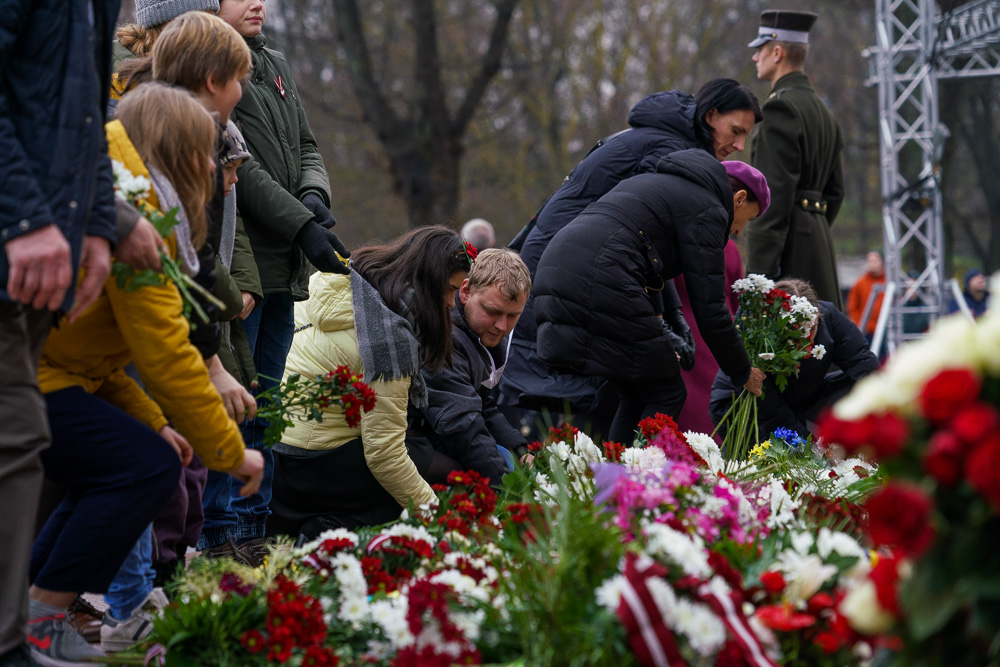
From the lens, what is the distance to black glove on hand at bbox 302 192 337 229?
377 centimetres

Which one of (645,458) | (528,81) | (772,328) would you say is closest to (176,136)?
(645,458)

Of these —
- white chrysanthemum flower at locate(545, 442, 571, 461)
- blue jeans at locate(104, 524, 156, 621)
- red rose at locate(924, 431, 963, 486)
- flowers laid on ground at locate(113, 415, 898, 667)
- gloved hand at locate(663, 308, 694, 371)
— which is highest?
red rose at locate(924, 431, 963, 486)

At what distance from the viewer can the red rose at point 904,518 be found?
4.38ft

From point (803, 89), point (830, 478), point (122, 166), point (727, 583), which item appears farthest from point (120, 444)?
point (803, 89)

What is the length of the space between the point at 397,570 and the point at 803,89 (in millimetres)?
4062

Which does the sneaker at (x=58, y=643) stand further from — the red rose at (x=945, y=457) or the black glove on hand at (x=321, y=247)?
the red rose at (x=945, y=457)

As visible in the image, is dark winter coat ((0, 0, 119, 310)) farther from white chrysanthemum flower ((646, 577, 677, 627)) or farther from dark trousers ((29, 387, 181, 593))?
white chrysanthemum flower ((646, 577, 677, 627))

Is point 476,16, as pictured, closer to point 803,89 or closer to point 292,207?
point 803,89

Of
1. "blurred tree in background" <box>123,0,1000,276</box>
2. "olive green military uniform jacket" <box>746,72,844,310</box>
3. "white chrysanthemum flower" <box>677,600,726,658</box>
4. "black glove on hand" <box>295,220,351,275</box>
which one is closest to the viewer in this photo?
"white chrysanthemum flower" <box>677,600,726,658</box>

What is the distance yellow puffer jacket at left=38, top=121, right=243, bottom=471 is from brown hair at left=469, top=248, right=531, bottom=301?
61.7 inches

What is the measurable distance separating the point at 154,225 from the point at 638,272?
2433 millimetres

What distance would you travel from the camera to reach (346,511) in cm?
359

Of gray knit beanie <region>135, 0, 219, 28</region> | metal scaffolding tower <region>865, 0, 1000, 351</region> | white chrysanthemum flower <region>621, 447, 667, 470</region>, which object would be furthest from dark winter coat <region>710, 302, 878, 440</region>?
metal scaffolding tower <region>865, 0, 1000, 351</region>

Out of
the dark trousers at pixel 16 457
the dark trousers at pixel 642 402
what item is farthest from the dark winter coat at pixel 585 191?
the dark trousers at pixel 16 457
